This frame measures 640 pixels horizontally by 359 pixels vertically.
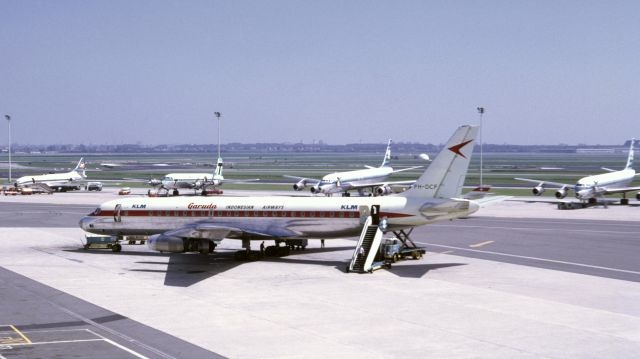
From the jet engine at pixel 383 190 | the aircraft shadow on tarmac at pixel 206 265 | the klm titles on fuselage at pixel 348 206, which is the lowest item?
the aircraft shadow on tarmac at pixel 206 265

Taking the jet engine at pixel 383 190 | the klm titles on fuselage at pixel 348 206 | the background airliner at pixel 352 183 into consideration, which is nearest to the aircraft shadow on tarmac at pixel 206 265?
the klm titles on fuselage at pixel 348 206

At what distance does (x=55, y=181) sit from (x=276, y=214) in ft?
286

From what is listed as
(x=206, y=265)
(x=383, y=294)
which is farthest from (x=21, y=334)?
(x=206, y=265)

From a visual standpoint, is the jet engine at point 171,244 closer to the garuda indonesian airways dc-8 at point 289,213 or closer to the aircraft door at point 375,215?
the garuda indonesian airways dc-8 at point 289,213

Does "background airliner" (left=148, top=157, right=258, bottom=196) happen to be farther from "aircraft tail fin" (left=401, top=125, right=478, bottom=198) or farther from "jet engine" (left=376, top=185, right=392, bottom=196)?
"aircraft tail fin" (left=401, top=125, right=478, bottom=198)

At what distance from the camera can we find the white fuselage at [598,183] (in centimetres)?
8900

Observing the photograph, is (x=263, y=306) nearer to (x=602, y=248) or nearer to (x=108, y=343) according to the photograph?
(x=108, y=343)

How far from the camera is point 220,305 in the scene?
114ft

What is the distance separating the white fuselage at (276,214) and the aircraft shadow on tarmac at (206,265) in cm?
169

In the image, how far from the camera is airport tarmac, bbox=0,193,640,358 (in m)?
28.0

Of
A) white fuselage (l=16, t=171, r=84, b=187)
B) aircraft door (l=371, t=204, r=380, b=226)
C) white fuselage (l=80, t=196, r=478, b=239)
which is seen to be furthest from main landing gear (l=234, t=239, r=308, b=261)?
white fuselage (l=16, t=171, r=84, b=187)

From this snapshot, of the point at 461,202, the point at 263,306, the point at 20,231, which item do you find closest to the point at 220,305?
the point at 263,306

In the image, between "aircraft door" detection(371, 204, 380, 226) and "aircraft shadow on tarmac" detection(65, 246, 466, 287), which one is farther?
"aircraft door" detection(371, 204, 380, 226)

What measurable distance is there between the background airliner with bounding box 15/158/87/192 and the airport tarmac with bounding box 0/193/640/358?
6221 centimetres
